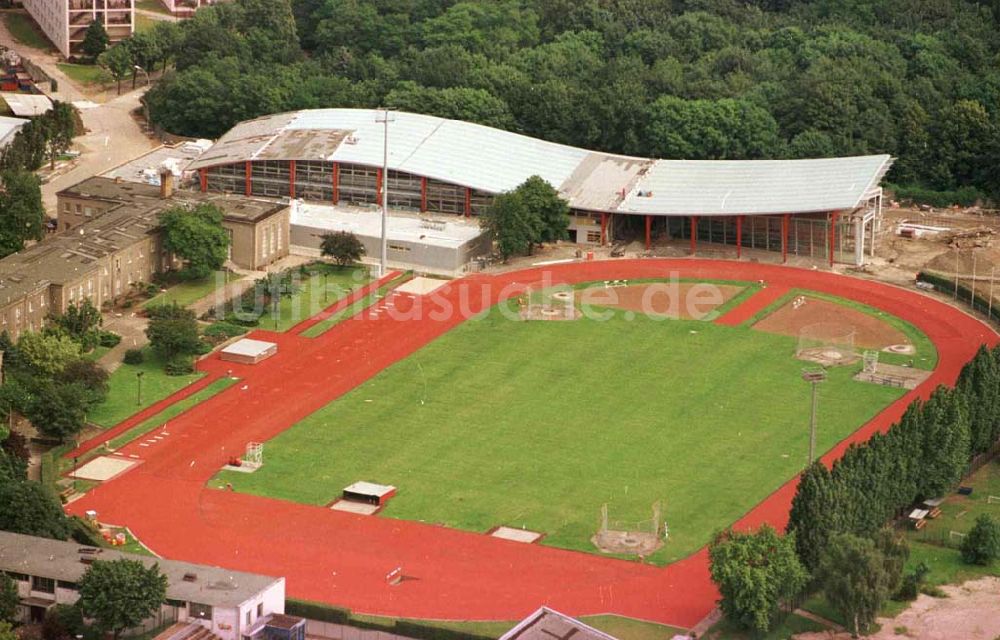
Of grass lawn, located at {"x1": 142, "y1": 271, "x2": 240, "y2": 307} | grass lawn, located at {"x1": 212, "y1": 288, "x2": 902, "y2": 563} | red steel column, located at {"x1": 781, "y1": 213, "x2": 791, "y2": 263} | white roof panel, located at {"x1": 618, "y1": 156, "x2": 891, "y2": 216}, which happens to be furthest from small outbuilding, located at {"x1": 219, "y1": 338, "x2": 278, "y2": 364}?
red steel column, located at {"x1": 781, "y1": 213, "x2": 791, "y2": 263}

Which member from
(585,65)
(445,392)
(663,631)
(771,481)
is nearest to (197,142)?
(585,65)

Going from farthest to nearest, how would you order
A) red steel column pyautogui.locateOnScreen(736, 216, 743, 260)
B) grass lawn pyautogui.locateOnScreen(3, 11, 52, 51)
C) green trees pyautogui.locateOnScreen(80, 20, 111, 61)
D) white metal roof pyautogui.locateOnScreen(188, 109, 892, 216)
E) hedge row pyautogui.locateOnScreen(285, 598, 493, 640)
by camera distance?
grass lawn pyautogui.locateOnScreen(3, 11, 52, 51) → green trees pyautogui.locateOnScreen(80, 20, 111, 61) → white metal roof pyautogui.locateOnScreen(188, 109, 892, 216) → red steel column pyautogui.locateOnScreen(736, 216, 743, 260) → hedge row pyautogui.locateOnScreen(285, 598, 493, 640)

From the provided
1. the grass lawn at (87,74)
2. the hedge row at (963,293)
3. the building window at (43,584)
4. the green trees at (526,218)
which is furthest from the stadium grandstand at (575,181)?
the building window at (43,584)

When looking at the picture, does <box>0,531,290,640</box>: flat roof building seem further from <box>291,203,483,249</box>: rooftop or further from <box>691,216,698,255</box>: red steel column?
<box>691,216,698,255</box>: red steel column

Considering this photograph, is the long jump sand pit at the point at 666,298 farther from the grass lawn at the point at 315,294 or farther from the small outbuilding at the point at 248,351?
the small outbuilding at the point at 248,351

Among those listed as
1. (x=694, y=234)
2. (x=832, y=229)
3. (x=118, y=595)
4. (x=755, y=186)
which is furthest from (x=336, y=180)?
(x=118, y=595)

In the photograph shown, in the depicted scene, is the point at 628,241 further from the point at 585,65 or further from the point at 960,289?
the point at 585,65
